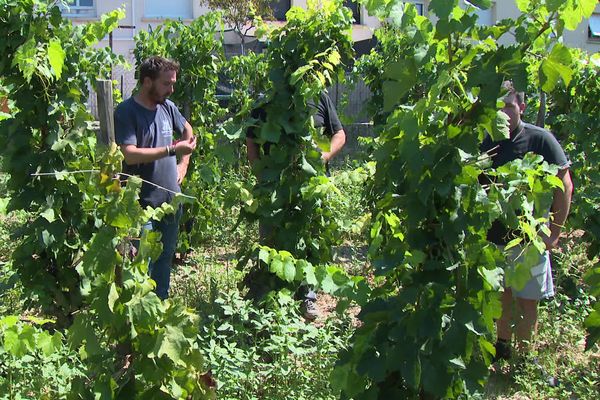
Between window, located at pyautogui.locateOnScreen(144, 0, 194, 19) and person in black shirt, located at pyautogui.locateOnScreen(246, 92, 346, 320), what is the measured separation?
50.0 feet

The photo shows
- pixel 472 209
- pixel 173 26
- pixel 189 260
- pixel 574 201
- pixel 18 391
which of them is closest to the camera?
pixel 472 209

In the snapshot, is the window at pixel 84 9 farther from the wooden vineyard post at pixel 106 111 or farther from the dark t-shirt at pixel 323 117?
the wooden vineyard post at pixel 106 111

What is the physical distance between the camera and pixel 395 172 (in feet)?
8.25

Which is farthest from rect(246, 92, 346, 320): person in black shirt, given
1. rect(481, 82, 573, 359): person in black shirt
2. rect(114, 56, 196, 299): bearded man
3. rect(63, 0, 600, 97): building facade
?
rect(63, 0, 600, 97): building facade

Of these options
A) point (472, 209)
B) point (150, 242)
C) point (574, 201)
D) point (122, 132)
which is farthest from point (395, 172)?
point (574, 201)

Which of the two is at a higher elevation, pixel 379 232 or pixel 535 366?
pixel 379 232

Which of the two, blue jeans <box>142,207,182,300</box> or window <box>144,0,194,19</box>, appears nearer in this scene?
blue jeans <box>142,207,182,300</box>

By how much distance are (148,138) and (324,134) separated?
1.20m

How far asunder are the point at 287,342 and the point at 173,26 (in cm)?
488

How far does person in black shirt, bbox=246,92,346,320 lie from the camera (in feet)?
15.0

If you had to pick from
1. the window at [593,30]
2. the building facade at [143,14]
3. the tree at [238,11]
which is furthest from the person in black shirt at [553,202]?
the window at [593,30]

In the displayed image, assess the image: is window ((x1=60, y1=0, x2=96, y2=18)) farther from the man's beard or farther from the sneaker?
the sneaker

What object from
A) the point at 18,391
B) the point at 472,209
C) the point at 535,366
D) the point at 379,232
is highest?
the point at 472,209

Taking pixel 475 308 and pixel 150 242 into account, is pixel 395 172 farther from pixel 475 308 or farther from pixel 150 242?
pixel 150 242
